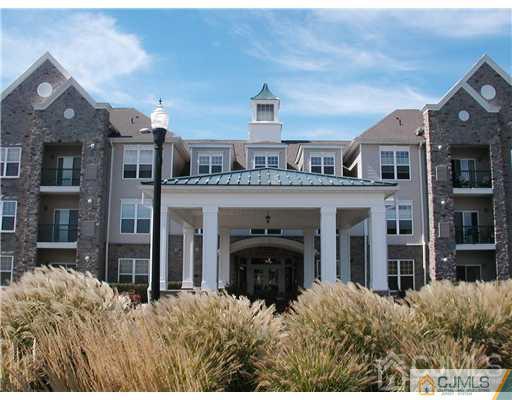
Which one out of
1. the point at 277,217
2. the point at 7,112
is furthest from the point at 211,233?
the point at 7,112

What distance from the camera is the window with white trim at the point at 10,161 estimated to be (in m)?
29.7

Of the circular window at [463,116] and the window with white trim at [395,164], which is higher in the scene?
the circular window at [463,116]

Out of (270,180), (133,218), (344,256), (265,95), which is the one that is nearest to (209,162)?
(133,218)

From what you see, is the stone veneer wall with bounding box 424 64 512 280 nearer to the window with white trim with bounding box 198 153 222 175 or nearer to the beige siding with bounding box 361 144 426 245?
the beige siding with bounding box 361 144 426 245

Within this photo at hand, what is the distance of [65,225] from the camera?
95.1 ft

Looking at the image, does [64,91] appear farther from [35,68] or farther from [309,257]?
[309,257]

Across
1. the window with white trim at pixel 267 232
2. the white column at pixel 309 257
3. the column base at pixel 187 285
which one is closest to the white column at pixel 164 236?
the column base at pixel 187 285

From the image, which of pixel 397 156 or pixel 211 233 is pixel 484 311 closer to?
pixel 211 233

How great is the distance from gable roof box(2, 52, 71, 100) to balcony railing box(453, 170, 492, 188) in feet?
75.9

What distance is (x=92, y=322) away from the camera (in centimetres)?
689

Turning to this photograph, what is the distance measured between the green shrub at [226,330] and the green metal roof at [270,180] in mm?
10134

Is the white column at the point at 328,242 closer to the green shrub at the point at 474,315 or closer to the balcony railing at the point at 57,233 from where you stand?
the green shrub at the point at 474,315

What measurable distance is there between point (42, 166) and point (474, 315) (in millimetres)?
27270

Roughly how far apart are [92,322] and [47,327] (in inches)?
27.6
